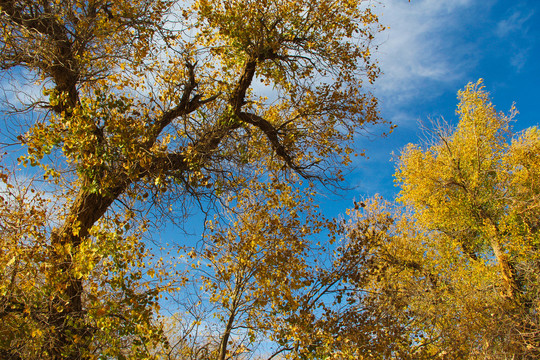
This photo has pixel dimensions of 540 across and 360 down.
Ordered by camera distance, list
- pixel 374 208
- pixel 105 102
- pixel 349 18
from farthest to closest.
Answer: pixel 374 208 < pixel 349 18 < pixel 105 102

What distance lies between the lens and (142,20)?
5695mm

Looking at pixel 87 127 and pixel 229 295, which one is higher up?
pixel 87 127

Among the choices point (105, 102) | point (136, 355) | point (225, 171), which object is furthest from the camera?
point (225, 171)

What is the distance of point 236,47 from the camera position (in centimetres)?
705

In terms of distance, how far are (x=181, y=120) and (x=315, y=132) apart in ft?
10.2

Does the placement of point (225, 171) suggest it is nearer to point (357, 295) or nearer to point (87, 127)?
point (87, 127)

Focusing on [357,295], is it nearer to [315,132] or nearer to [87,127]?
[315,132]

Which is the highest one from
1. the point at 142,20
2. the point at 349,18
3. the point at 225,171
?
the point at 349,18

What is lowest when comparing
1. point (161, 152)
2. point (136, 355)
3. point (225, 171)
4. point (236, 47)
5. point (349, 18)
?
point (136, 355)

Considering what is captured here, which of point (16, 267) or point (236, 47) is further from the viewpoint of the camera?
point (236, 47)

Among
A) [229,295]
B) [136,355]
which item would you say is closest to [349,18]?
[229,295]

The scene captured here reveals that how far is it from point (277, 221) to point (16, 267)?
14.6ft

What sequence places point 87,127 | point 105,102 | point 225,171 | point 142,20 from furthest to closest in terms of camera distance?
point 225,171
point 142,20
point 105,102
point 87,127

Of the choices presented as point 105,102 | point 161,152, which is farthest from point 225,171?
point 105,102
